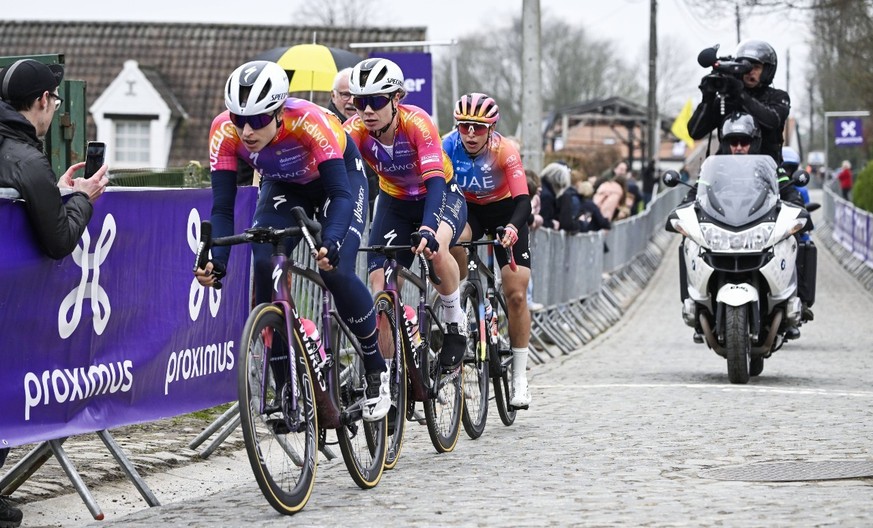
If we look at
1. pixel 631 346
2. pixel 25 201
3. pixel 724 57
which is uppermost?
pixel 724 57

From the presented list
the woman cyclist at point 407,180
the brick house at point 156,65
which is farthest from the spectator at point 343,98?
the brick house at point 156,65

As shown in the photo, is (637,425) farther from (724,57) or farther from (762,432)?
(724,57)

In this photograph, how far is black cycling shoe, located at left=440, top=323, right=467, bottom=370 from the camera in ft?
29.4

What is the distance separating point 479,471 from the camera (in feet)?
26.2

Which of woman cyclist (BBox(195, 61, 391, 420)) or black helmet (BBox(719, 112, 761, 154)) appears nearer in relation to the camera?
woman cyclist (BBox(195, 61, 391, 420))

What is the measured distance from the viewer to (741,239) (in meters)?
12.2

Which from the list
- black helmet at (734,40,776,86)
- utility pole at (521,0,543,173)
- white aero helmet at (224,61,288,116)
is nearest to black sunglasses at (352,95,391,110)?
white aero helmet at (224,61,288,116)

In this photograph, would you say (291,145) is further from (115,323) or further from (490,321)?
(490,321)

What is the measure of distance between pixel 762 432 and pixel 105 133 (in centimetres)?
3689

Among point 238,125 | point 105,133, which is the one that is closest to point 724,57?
point 238,125

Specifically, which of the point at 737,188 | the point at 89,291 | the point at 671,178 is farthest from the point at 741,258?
the point at 89,291

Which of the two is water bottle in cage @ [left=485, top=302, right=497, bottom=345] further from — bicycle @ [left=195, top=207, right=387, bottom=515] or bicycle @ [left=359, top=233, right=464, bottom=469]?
bicycle @ [left=195, top=207, right=387, bottom=515]

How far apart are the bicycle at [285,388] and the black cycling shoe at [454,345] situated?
1.57 metres

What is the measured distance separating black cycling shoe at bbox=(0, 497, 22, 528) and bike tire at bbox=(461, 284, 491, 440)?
127 inches
